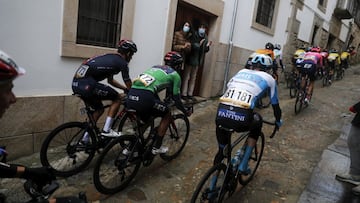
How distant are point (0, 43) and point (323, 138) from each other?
6.17 metres

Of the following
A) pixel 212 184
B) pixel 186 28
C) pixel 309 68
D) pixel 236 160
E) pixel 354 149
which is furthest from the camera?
pixel 309 68

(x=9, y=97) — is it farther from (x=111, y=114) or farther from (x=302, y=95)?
(x=302, y=95)

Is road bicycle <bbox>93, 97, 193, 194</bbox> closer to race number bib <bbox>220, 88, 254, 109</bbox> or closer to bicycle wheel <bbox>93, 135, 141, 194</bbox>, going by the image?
bicycle wheel <bbox>93, 135, 141, 194</bbox>

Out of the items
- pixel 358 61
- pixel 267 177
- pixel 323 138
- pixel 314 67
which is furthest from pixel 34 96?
pixel 358 61

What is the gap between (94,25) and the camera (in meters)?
4.89

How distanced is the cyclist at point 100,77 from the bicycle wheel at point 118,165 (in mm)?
418

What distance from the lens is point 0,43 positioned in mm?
3703

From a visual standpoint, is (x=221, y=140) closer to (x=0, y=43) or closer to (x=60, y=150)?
(x=60, y=150)

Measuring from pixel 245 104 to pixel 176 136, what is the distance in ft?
5.81

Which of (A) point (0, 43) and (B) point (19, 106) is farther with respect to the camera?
(B) point (19, 106)

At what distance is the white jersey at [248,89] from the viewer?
3170 mm

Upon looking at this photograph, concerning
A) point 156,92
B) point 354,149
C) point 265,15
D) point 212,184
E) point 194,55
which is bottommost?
point 212,184

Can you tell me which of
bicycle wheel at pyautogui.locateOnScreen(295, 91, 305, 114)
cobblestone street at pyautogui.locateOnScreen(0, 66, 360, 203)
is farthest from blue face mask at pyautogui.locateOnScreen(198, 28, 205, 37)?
bicycle wheel at pyautogui.locateOnScreen(295, 91, 305, 114)

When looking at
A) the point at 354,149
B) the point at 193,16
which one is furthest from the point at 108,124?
the point at 193,16
